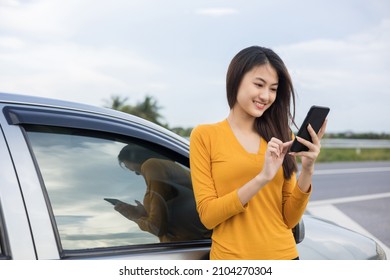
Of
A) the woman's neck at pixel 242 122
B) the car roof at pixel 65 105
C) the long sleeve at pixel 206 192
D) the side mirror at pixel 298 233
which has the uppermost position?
the car roof at pixel 65 105

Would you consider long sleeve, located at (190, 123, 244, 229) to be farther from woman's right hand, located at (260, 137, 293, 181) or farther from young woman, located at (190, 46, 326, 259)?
woman's right hand, located at (260, 137, 293, 181)

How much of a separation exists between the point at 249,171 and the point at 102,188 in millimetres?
575

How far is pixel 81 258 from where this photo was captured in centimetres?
186

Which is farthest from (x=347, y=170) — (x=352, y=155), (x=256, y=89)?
(x=256, y=89)

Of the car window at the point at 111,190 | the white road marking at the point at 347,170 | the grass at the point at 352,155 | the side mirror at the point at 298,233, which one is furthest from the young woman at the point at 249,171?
the grass at the point at 352,155

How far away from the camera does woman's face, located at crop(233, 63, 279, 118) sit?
212 cm

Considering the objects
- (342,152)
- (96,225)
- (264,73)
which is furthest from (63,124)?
(342,152)

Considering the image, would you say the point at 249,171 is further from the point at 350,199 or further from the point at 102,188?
the point at 350,199

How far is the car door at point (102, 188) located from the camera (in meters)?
1.79

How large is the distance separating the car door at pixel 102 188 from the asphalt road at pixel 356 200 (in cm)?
446

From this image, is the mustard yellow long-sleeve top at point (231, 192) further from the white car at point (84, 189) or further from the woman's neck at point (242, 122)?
the white car at point (84, 189)

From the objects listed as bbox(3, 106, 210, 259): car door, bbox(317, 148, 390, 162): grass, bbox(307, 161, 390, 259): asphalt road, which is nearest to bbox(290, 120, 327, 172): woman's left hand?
bbox(3, 106, 210, 259): car door
